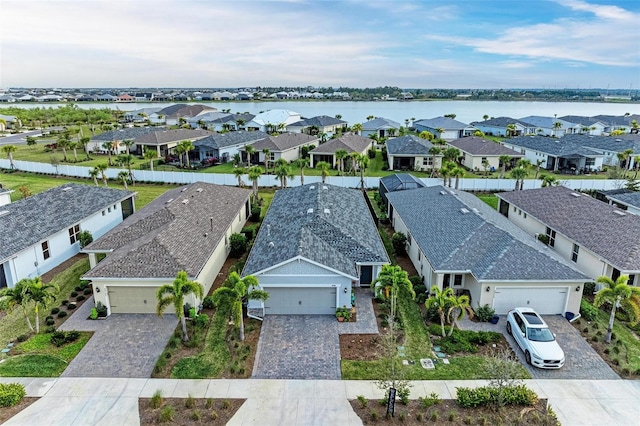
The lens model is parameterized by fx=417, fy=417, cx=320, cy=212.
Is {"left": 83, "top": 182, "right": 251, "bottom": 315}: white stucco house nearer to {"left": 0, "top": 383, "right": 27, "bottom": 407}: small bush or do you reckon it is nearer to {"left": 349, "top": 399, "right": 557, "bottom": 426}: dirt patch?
{"left": 0, "top": 383, "right": 27, "bottom": 407}: small bush

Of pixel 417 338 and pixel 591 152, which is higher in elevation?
pixel 591 152

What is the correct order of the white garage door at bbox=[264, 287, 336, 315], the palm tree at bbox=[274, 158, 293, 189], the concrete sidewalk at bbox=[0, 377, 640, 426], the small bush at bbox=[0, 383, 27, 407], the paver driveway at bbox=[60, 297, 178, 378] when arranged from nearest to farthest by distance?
1. the concrete sidewalk at bbox=[0, 377, 640, 426]
2. the small bush at bbox=[0, 383, 27, 407]
3. the paver driveway at bbox=[60, 297, 178, 378]
4. the white garage door at bbox=[264, 287, 336, 315]
5. the palm tree at bbox=[274, 158, 293, 189]

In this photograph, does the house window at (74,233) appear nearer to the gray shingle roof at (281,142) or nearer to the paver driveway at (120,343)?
the paver driveway at (120,343)

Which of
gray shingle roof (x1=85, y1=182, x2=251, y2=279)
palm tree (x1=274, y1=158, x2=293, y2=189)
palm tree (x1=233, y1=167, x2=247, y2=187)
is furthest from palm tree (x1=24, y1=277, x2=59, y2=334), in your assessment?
palm tree (x1=274, y1=158, x2=293, y2=189)

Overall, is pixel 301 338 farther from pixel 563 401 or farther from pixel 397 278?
pixel 563 401

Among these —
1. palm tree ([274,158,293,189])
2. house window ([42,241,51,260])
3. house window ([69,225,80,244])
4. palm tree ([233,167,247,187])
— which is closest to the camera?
house window ([42,241,51,260])

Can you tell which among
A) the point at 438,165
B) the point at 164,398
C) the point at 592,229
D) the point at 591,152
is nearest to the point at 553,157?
the point at 591,152

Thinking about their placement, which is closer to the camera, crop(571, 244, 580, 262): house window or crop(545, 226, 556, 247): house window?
crop(571, 244, 580, 262): house window

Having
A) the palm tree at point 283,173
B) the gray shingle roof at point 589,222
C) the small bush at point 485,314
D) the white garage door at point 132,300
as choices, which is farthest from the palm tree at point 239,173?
the small bush at point 485,314
